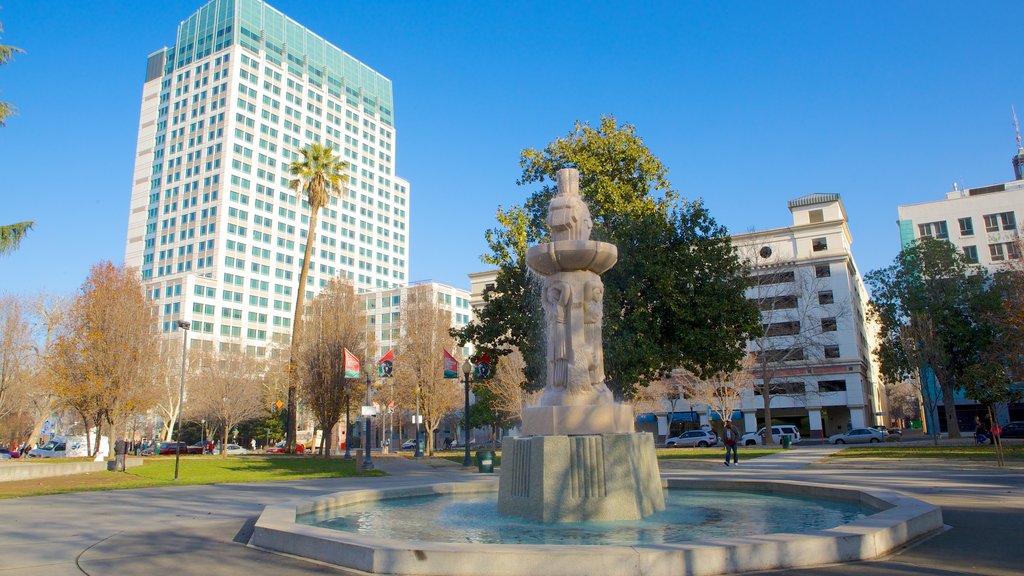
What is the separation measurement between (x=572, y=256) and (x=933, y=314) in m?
49.5

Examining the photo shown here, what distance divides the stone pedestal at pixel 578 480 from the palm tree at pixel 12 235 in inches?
622

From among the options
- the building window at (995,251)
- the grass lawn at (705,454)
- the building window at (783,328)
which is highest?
the building window at (995,251)

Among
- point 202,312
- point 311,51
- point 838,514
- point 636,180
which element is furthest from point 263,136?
point 838,514

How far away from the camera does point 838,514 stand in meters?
10.0

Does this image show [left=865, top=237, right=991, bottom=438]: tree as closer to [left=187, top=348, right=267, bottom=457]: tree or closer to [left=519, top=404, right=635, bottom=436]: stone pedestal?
[left=519, top=404, right=635, bottom=436]: stone pedestal

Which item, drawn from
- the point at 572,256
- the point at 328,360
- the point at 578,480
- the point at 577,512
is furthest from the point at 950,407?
the point at 577,512

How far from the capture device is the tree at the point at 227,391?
56.4 meters

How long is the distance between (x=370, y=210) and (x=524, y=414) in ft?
389

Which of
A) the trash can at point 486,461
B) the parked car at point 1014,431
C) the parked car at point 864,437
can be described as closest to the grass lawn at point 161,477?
the trash can at point 486,461

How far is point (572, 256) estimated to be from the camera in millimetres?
11180

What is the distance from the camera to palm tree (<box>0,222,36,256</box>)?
17344mm

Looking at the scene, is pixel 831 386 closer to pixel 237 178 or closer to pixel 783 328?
pixel 783 328

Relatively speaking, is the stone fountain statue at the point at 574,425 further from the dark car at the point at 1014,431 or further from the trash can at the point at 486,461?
the dark car at the point at 1014,431

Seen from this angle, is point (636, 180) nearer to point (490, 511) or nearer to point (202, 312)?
point (490, 511)
